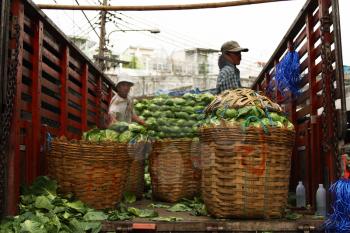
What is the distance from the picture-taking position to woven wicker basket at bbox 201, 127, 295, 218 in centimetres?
383

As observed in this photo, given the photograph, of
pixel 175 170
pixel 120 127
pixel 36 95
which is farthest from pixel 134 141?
pixel 36 95

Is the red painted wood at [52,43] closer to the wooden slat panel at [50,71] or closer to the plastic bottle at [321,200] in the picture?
the wooden slat panel at [50,71]

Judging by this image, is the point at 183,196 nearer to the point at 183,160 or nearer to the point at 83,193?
the point at 183,160

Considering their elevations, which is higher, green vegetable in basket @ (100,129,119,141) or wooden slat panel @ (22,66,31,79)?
wooden slat panel @ (22,66,31,79)

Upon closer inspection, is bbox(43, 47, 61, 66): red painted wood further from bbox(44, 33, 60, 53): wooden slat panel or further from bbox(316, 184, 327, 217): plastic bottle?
bbox(316, 184, 327, 217): plastic bottle

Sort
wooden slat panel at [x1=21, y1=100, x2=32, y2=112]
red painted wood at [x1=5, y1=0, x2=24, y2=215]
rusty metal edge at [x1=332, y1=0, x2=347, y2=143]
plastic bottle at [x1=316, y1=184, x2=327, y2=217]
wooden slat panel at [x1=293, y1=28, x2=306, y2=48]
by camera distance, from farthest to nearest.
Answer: wooden slat panel at [x1=293, y1=28, x2=306, y2=48], wooden slat panel at [x1=21, y1=100, x2=32, y2=112], plastic bottle at [x1=316, y1=184, x2=327, y2=217], red painted wood at [x1=5, y1=0, x2=24, y2=215], rusty metal edge at [x1=332, y1=0, x2=347, y2=143]

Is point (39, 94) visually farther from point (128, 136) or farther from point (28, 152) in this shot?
point (128, 136)

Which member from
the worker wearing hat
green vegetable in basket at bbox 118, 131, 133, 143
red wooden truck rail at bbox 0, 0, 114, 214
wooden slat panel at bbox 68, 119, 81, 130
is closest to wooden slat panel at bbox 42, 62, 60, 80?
red wooden truck rail at bbox 0, 0, 114, 214

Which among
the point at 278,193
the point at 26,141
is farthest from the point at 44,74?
the point at 278,193

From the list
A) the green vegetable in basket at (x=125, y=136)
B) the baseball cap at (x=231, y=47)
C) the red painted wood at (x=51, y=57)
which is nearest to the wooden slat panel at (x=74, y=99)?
the red painted wood at (x=51, y=57)

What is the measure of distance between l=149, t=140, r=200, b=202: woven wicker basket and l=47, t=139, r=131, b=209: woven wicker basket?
116 cm

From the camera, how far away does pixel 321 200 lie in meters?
3.95

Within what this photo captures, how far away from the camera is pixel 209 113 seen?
4465 millimetres

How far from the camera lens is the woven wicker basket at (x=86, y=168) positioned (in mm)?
4297
